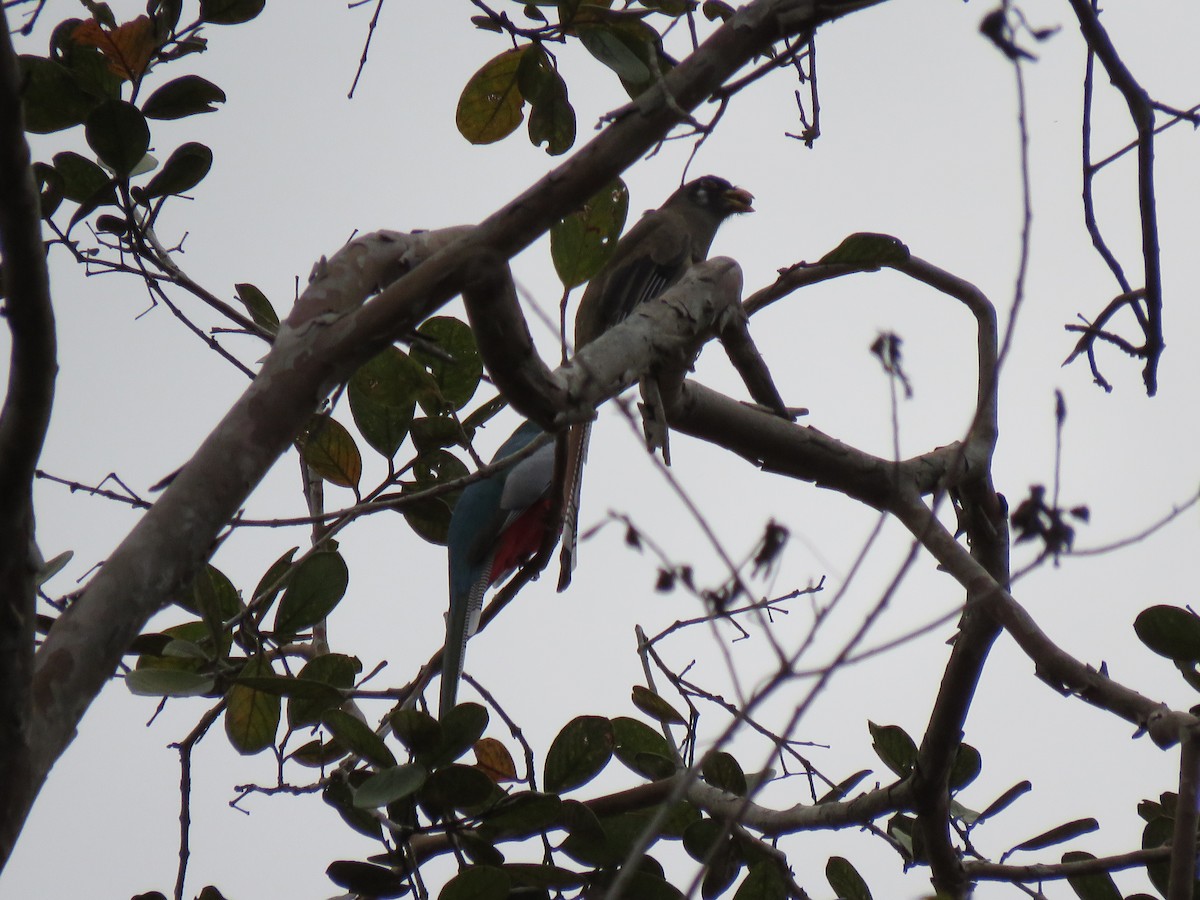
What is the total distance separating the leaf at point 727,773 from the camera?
2.64 metres

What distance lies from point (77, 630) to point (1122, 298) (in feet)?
6.56

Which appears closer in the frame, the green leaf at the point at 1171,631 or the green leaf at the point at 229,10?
the green leaf at the point at 1171,631

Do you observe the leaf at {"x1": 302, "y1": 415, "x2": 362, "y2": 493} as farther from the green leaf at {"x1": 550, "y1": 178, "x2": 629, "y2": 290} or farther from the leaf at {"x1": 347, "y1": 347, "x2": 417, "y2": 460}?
the green leaf at {"x1": 550, "y1": 178, "x2": 629, "y2": 290}

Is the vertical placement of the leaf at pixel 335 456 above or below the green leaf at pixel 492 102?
below

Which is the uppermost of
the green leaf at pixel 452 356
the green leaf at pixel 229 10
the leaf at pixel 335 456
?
the green leaf at pixel 229 10

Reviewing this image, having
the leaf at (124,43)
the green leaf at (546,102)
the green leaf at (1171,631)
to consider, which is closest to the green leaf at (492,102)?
the green leaf at (546,102)

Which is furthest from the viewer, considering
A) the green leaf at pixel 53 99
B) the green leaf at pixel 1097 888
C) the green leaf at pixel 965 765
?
the green leaf at pixel 965 765

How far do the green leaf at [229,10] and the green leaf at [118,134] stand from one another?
32 cm

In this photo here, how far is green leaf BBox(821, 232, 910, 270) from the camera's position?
2.73 m

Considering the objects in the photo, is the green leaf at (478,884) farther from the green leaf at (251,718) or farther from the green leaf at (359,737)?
the green leaf at (251,718)

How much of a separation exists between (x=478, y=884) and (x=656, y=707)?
0.76 m

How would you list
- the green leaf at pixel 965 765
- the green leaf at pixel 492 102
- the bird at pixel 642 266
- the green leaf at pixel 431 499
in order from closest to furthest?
the green leaf at pixel 965 765 → the green leaf at pixel 492 102 → the green leaf at pixel 431 499 → the bird at pixel 642 266

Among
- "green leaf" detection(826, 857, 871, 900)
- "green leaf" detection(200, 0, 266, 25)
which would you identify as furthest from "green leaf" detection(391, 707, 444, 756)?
"green leaf" detection(200, 0, 266, 25)

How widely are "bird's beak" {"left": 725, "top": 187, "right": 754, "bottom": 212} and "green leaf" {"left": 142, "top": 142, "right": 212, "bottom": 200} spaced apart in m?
3.81
